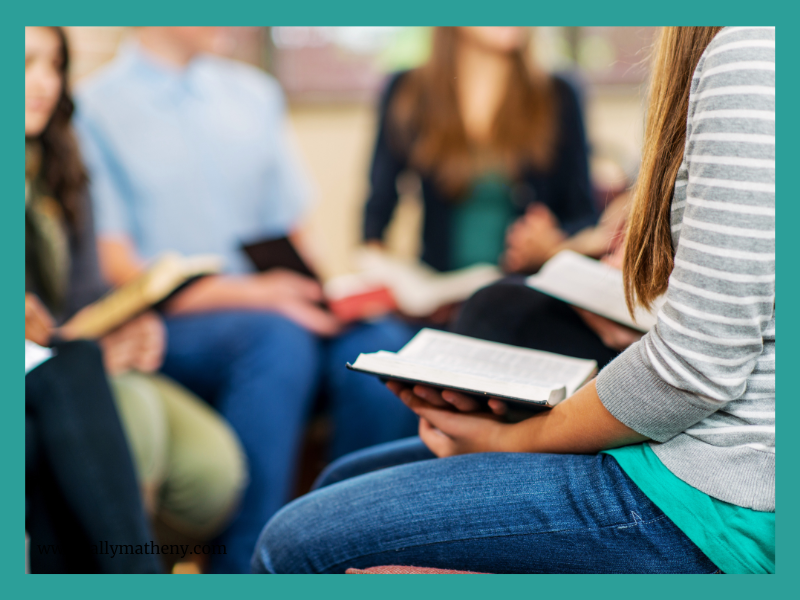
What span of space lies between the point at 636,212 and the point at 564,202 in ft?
3.42

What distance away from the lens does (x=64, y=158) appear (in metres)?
1.14

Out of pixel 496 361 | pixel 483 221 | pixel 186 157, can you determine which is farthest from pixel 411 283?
pixel 496 361

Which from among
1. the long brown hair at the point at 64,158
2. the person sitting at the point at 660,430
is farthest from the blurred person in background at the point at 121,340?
the person sitting at the point at 660,430

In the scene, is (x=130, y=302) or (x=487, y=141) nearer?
(x=130, y=302)

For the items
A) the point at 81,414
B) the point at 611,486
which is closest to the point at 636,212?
the point at 611,486

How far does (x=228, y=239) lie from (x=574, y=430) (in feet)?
3.73

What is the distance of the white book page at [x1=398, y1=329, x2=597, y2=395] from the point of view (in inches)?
29.3

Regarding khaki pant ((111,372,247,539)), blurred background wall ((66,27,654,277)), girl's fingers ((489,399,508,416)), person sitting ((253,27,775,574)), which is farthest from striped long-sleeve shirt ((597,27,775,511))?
blurred background wall ((66,27,654,277))

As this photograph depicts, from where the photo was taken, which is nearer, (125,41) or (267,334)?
(267,334)

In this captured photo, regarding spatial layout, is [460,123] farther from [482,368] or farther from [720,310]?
[720,310]

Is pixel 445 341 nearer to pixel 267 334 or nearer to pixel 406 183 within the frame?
pixel 267 334

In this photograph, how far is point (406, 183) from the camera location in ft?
5.83

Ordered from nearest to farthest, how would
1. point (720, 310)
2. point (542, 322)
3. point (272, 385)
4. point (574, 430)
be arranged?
point (720, 310) → point (574, 430) → point (542, 322) → point (272, 385)

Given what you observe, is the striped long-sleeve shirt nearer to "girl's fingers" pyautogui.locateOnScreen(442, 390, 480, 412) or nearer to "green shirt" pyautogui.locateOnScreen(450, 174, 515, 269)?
"girl's fingers" pyautogui.locateOnScreen(442, 390, 480, 412)
